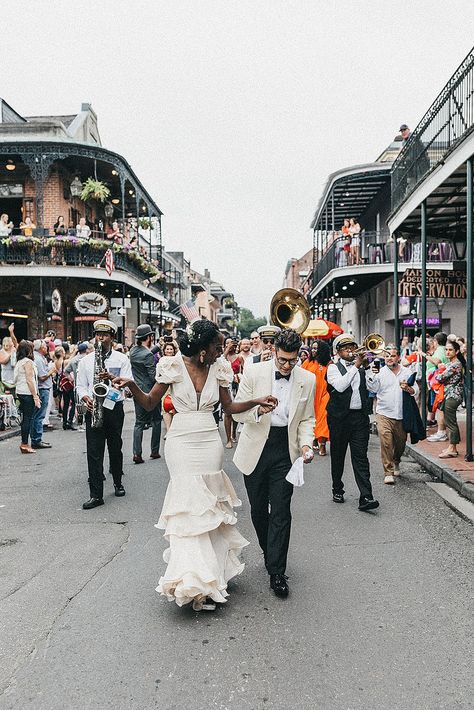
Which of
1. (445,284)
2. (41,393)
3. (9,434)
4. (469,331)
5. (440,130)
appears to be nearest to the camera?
(469,331)

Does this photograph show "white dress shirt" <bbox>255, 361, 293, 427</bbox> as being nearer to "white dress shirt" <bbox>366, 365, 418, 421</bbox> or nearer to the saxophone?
the saxophone

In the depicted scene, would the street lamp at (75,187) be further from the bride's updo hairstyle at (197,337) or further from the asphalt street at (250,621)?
the bride's updo hairstyle at (197,337)

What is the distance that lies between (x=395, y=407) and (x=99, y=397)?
3.58 meters

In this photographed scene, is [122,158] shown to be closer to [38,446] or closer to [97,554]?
[38,446]

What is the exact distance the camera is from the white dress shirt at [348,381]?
6555mm

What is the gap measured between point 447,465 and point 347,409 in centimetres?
232

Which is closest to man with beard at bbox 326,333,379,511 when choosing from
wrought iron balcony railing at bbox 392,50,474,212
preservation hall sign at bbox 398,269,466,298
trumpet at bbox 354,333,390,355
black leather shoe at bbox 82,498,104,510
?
trumpet at bbox 354,333,390,355

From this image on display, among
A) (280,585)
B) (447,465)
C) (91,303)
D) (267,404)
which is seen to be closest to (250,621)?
(280,585)

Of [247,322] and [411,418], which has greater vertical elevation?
[247,322]

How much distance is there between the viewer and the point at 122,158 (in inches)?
853

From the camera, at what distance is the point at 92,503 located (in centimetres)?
653

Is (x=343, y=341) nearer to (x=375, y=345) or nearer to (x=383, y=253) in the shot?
(x=375, y=345)

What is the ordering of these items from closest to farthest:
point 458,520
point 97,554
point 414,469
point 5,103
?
point 97,554
point 458,520
point 414,469
point 5,103

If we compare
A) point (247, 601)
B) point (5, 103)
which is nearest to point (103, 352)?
point (247, 601)
